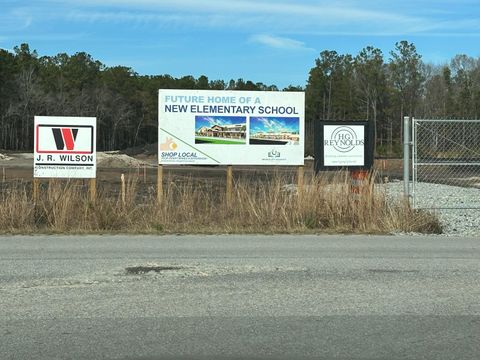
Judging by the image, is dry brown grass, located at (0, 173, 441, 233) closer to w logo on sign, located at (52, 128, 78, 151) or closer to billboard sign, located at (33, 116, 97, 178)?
billboard sign, located at (33, 116, 97, 178)

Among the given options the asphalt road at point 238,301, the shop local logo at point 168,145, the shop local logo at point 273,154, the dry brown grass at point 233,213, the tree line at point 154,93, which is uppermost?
the tree line at point 154,93

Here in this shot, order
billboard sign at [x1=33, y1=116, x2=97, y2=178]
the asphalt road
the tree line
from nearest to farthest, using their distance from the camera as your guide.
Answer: the asphalt road, billboard sign at [x1=33, y1=116, x2=97, y2=178], the tree line

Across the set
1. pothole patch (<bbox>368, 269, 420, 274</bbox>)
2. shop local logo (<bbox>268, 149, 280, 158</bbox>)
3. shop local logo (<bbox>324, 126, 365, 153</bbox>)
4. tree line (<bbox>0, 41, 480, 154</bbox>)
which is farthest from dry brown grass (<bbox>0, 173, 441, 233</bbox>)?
tree line (<bbox>0, 41, 480, 154</bbox>)

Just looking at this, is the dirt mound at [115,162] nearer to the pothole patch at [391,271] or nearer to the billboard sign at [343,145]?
the billboard sign at [343,145]

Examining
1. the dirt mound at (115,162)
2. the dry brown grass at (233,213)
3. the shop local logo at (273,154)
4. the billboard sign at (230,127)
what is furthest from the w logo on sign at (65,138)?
the dirt mound at (115,162)

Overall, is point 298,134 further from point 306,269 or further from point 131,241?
point 306,269

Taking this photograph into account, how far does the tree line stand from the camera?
3536 inches

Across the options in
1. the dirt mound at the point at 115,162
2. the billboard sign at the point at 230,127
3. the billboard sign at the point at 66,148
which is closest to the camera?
the billboard sign at the point at 66,148

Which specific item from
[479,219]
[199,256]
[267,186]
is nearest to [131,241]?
[199,256]

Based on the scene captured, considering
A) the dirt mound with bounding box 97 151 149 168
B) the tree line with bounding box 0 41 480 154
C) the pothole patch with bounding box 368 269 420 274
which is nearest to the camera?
the pothole patch with bounding box 368 269 420 274

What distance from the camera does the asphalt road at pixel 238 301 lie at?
16.9ft

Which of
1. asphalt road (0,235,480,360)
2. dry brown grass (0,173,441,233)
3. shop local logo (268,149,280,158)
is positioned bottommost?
asphalt road (0,235,480,360)

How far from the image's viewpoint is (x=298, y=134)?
1602 cm

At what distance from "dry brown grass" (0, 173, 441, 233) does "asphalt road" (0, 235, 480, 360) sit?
2137 mm
